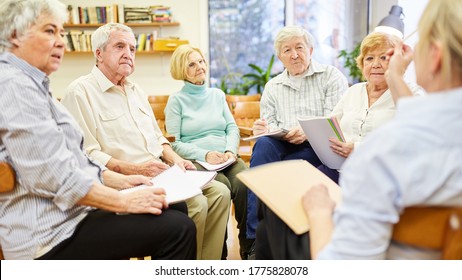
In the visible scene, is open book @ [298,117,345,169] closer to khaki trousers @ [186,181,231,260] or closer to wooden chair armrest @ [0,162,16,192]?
khaki trousers @ [186,181,231,260]

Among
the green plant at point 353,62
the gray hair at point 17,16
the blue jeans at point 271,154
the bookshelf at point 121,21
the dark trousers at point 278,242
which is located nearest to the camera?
the dark trousers at point 278,242

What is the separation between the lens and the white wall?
17.7ft

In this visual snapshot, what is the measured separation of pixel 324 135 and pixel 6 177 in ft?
4.24

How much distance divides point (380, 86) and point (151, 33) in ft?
12.7

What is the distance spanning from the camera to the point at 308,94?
2.48 metres

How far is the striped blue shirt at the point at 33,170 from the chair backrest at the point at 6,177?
2 cm

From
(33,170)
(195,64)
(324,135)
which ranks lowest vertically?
(324,135)

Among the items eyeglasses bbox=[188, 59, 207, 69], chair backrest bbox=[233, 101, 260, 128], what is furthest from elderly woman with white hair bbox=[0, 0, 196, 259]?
chair backrest bbox=[233, 101, 260, 128]

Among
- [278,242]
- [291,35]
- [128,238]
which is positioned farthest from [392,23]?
[128,238]

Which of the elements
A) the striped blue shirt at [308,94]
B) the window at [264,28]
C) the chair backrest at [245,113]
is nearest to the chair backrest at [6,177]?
the striped blue shirt at [308,94]

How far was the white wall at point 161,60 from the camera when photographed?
5.40m

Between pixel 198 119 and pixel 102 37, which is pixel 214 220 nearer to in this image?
pixel 198 119

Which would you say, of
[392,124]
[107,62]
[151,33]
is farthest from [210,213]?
[151,33]

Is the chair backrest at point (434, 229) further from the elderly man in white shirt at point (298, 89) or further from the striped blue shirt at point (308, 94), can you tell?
the striped blue shirt at point (308, 94)
